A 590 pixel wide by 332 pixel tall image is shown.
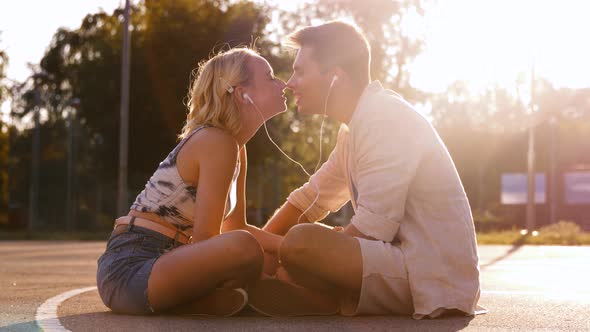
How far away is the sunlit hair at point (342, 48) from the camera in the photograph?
223 inches

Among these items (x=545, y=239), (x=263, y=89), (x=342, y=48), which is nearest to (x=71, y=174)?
(x=545, y=239)

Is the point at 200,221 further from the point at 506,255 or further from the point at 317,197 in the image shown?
the point at 506,255

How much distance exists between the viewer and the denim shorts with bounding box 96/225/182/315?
18.3 feet

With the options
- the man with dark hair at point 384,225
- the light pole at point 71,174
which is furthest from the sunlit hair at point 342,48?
the light pole at point 71,174

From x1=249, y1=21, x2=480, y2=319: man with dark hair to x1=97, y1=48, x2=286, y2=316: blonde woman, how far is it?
29 centimetres

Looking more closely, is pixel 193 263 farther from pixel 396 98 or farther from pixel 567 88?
pixel 567 88

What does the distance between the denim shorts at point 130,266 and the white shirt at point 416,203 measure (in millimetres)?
1135

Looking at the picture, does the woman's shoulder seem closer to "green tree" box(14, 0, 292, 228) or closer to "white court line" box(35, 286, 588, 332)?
"white court line" box(35, 286, 588, 332)

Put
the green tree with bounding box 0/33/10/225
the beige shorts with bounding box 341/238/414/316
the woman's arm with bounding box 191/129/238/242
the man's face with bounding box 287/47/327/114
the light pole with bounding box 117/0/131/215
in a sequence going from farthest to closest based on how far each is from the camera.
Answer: the green tree with bounding box 0/33/10/225, the light pole with bounding box 117/0/131/215, the man's face with bounding box 287/47/327/114, the woman's arm with bounding box 191/129/238/242, the beige shorts with bounding box 341/238/414/316

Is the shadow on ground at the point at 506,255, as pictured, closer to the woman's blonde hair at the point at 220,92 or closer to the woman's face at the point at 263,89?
the woman's face at the point at 263,89

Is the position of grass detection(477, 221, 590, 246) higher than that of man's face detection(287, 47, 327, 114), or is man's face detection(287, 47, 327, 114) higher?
man's face detection(287, 47, 327, 114)

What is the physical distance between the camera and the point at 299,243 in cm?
545

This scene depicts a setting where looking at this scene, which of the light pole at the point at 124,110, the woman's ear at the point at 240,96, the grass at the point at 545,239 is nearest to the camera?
the woman's ear at the point at 240,96

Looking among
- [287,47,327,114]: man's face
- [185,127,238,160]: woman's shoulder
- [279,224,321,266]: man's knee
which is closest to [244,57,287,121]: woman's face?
[287,47,327,114]: man's face
